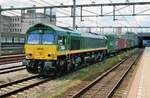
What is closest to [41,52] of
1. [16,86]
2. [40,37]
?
[40,37]

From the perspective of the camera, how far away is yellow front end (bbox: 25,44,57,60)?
63.8ft

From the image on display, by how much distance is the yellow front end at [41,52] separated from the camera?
19.4 meters

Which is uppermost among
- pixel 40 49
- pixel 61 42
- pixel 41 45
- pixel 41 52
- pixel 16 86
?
pixel 61 42

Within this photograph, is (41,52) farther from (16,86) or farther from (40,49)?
(16,86)

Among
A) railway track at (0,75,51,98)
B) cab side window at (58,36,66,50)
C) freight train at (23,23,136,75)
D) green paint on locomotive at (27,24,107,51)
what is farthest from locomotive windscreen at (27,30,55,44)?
railway track at (0,75,51,98)

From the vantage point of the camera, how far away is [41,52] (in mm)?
19672

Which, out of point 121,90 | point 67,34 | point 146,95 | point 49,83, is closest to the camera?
point 146,95

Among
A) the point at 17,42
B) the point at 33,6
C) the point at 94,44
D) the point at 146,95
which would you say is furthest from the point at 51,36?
the point at 17,42

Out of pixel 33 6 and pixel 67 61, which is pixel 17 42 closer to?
pixel 33 6

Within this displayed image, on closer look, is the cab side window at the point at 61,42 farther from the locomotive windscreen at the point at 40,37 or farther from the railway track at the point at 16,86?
the railway track at the point at 16,86

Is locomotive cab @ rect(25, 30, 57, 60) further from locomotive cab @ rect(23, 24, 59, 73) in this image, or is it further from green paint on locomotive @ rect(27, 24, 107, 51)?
green paint on locomotive @ rect(27, 24, 107, 51)

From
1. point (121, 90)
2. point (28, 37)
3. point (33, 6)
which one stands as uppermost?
point (33, 6)

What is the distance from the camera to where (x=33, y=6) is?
38969 mm

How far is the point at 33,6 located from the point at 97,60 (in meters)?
10.0
